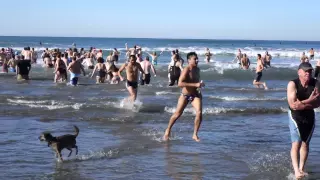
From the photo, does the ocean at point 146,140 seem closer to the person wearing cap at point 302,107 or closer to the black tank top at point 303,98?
the person wearing cap at point 302,107

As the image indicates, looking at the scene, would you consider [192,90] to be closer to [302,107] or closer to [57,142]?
[57,142]

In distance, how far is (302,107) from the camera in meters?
5.64

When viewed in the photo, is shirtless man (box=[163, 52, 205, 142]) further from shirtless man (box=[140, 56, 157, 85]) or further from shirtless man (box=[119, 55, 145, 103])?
shirtless man (box=[140, 56, 157, 85])

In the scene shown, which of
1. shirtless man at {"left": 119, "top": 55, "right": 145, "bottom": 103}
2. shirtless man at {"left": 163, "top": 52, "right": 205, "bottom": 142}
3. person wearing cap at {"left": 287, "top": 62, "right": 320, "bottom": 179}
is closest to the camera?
person wearing cap at {"left": 287, "top": 62, "right": 320, "bottom": 179}

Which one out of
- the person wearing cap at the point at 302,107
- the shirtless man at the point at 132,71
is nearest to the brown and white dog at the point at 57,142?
the person wearing cap at the point at 302,107

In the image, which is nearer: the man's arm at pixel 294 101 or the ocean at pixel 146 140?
the man's arm at pixel 294 101

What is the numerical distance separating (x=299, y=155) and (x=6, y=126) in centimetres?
594

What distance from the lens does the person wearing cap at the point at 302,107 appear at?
5.62 m

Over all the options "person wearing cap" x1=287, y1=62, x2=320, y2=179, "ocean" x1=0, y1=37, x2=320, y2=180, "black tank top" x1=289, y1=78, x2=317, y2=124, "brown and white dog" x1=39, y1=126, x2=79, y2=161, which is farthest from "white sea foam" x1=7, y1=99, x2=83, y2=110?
"black tank top" x1=289, y1=78, x2=317, y2=124

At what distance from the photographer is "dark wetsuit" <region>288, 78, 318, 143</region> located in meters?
5.66

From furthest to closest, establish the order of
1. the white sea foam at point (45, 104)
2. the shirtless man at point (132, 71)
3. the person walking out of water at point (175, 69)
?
the person walking out of water at point (175, 69)
the white sea foam at point (45, 104)
the shirtless man at point (132, 71)

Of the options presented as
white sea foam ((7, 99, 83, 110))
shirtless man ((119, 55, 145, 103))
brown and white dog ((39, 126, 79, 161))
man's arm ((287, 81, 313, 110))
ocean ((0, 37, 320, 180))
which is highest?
man's arm ((287, 81, 313, 110))

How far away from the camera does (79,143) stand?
26.6ft

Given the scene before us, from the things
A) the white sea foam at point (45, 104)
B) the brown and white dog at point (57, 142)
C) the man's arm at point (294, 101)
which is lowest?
the white sea foam at point (45, 104)
